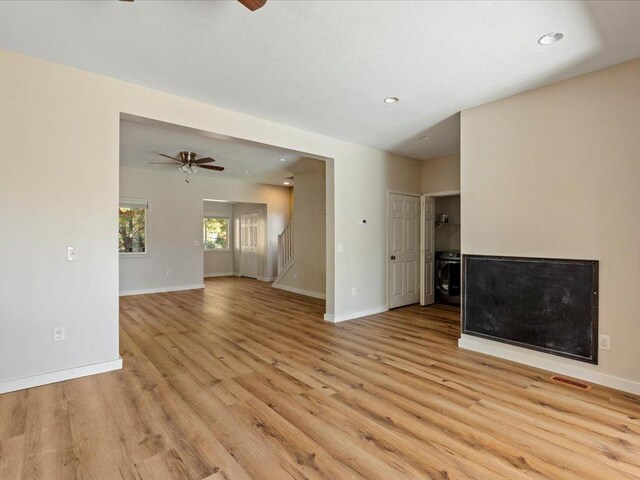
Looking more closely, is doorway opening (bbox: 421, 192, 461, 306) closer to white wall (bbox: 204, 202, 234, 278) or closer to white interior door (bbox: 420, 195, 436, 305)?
white interior door (bbox: 420, 195, 436, 305)

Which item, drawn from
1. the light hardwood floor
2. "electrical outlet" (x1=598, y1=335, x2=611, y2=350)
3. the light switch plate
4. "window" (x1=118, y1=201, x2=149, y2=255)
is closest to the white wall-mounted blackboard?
"electrical outlet" (x1=598, y1=335, x2=611, y2=350)

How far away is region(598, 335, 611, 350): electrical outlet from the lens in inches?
114

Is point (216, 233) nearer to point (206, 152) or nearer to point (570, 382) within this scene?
point (206, 152)

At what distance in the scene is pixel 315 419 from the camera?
231 centimetres

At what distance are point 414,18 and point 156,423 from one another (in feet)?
10.7

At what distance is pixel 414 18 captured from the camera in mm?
2213

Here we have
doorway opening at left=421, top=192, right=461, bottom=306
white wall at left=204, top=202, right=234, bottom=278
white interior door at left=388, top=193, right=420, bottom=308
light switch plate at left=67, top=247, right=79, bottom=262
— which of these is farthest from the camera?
white wall at left=204, top=202, right=234, bottom=278

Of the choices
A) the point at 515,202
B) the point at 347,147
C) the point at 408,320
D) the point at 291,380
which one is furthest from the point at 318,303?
the point at 515,202

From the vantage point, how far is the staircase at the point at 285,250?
8.18m

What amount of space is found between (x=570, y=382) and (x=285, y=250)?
6.62m

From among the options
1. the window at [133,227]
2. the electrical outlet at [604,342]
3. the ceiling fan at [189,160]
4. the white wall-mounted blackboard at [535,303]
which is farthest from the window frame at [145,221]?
the electrical outlet at [604,342]

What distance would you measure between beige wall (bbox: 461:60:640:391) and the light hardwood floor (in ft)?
2.94

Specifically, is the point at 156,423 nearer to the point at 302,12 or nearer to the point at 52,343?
the point at 52,343

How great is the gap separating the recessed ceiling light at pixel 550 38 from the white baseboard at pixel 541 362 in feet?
9.13
